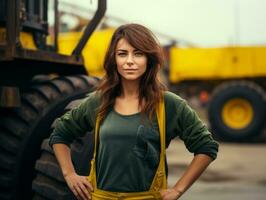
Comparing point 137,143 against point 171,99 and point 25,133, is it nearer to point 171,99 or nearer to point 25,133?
point 171,99

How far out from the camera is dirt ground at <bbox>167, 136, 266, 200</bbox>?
6.96m

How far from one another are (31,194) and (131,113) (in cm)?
196

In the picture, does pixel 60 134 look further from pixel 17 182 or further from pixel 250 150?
pixel 250 150

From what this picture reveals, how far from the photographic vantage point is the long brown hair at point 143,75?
246cm

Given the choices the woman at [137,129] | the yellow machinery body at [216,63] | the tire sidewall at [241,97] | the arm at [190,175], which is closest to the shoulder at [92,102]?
the woman at [137,129]

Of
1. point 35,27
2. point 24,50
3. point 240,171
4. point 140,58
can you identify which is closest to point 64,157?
point 140,58

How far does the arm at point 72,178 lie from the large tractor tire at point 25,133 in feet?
4.47

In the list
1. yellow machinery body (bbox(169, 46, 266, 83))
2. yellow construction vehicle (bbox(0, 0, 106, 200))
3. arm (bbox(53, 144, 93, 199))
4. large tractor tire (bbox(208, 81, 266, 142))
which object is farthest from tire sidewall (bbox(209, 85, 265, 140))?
arm (bbox(53, 144, 93, 199))

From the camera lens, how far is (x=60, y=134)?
2.71 meters

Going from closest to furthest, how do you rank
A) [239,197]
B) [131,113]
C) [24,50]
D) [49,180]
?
1. [131,113]
2. [49,180]
3. [24,50]
4. [239,197]

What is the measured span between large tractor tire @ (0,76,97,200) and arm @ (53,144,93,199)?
1361 mm

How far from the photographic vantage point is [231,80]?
559 inches

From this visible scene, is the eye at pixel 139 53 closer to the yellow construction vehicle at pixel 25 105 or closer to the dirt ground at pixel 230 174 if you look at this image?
the yellow construction vehicle at pixel 25 105

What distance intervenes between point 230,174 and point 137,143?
21.2 feet
